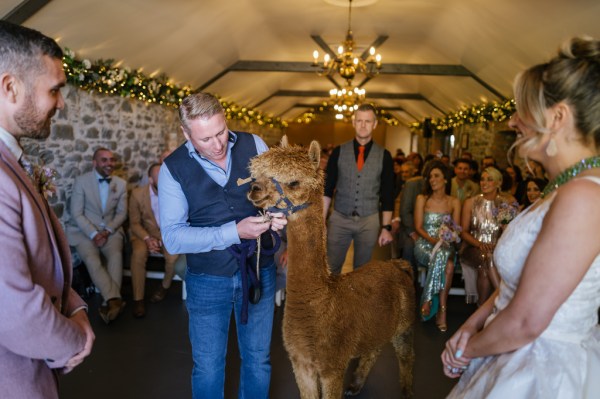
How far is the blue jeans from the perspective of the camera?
212 cm

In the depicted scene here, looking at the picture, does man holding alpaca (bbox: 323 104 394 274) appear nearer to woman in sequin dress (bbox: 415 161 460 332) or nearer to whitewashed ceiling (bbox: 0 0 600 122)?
woman in sequin dress (bbox: 415 161 460 332)

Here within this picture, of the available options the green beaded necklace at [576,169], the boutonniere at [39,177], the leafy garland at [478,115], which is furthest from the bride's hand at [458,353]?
the leafy garland at [478,115]

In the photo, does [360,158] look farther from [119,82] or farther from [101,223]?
[119,82]

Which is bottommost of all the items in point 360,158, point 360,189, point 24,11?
point 360,189

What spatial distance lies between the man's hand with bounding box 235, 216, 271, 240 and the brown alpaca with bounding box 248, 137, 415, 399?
0.23 ft

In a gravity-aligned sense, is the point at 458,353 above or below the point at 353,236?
above

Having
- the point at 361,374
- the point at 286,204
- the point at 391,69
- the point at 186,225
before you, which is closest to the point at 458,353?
the point at 286,204

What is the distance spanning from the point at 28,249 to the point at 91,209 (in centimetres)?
420

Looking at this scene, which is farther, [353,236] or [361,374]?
[353,236]

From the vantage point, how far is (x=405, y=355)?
291 centimetres

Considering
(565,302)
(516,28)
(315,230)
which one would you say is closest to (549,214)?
(565,302)

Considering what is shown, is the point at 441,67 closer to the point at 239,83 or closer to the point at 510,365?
the point at 239,83

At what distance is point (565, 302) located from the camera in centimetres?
122

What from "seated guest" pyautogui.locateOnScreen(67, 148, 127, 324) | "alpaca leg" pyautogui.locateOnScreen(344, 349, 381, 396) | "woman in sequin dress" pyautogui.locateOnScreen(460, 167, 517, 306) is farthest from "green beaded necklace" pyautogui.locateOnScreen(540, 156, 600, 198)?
"seated guest" pyautogui.locateOnScreen(67, 148, 127, 324)
